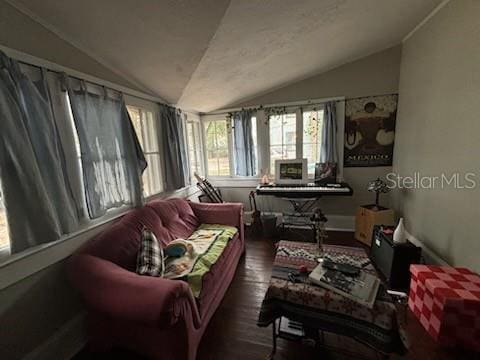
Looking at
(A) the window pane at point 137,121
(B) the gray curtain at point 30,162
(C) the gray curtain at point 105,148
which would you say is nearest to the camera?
(B) the gray curtain at point 30,162

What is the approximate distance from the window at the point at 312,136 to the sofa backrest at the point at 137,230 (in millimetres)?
2084

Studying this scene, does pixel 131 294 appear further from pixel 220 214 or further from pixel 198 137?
pixel 198 137

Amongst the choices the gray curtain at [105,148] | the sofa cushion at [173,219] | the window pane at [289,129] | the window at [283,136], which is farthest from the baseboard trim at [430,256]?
the gray curtain at [105,148]

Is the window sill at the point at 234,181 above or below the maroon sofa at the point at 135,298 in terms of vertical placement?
above

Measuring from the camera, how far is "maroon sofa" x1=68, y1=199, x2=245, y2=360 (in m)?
1.16

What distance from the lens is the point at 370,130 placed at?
10.6ft

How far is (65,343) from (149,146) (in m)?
1.95

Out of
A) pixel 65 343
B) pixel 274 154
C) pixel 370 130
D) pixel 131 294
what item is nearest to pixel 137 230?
pixel 131 294

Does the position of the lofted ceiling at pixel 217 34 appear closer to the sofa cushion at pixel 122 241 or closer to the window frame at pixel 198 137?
the window frame at pixel 198 137

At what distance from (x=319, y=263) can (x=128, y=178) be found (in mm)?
1944

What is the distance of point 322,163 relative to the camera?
134 inches

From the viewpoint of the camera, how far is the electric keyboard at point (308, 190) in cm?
303

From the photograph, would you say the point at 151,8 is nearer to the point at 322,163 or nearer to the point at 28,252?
the point at 28,252

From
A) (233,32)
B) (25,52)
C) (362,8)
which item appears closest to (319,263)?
(233,32)
